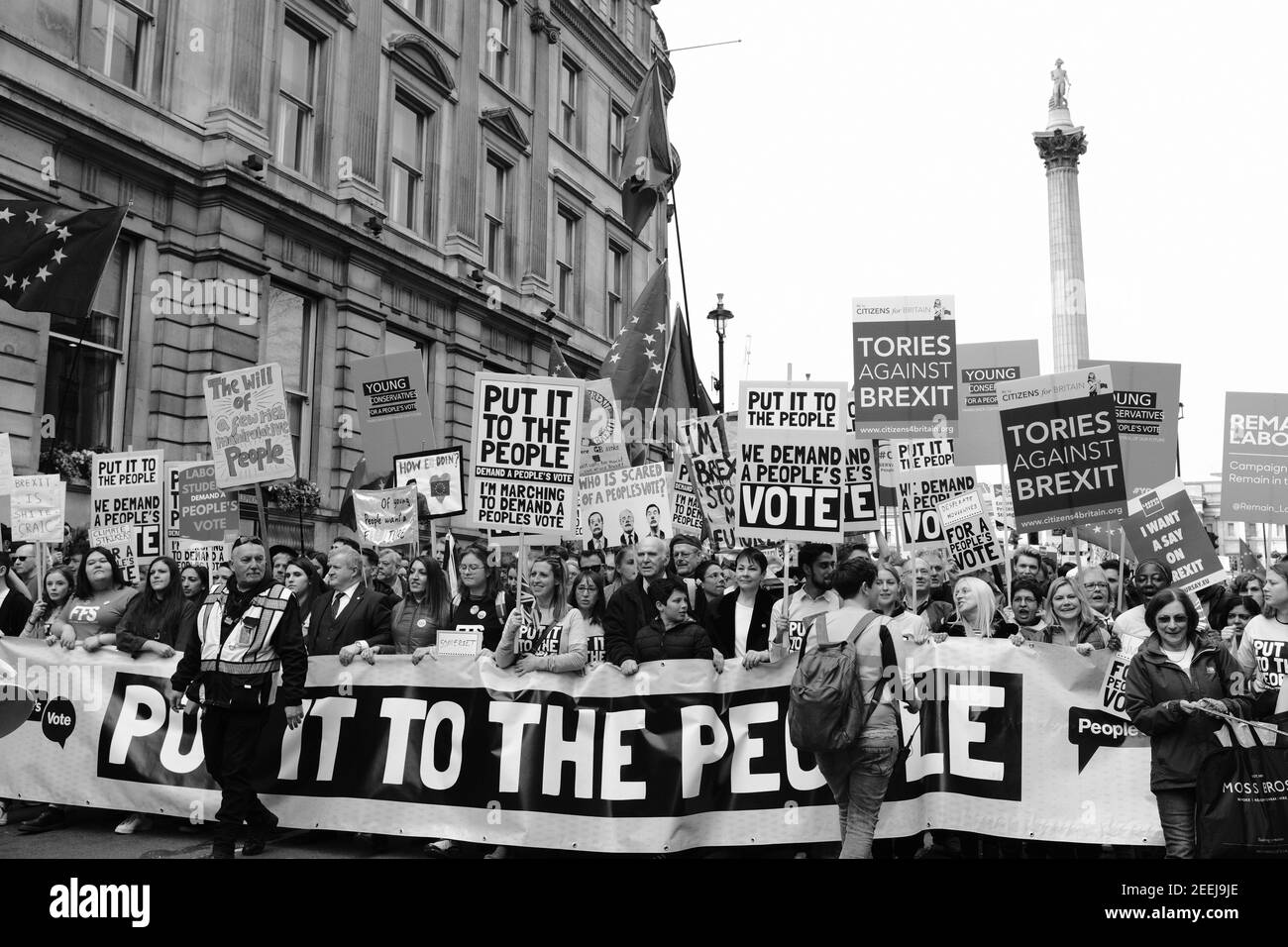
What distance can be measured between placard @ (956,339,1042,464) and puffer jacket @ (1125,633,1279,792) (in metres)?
7.88

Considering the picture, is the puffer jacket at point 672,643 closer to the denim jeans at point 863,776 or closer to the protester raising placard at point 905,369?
the denim jeans at point 863,776

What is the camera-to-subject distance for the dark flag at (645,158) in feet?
63.0

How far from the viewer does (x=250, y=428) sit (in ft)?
35.6

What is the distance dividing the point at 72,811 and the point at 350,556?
2664mm

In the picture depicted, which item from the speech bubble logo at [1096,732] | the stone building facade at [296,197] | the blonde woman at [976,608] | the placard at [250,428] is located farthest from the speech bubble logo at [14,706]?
the stone building facade at [296,197]

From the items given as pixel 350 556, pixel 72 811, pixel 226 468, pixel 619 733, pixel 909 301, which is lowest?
pixel 72 811

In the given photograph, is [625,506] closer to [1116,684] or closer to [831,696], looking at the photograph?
[1116,684]

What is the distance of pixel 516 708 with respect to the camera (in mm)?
7254

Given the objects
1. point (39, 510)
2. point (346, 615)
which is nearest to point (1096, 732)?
point (346, 615)

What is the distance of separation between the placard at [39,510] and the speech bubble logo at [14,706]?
9.99ft

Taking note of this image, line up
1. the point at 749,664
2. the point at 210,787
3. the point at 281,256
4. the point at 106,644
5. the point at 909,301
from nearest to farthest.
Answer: the point at 749,664 < the point at 210,787 < the point at 106,644 < the point at 909,301 < the point at 281,256

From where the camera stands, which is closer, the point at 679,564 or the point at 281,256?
the point at 679,564
